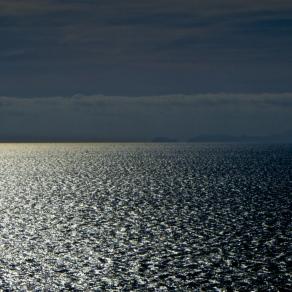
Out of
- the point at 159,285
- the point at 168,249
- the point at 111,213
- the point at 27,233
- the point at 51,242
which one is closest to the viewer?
the point at 159,285

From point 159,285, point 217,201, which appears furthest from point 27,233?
point 217,201

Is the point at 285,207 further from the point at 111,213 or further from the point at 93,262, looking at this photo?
the point at 93,262

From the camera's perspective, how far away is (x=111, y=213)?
109 m

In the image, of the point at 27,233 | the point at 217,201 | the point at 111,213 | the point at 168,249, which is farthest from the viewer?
the point at 217,201

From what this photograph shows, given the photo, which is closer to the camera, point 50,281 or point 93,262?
point 50,281

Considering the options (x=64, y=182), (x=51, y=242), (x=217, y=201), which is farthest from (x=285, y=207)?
(x=64, y=182)

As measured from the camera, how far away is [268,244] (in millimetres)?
74438

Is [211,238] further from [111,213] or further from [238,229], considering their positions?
[111,213]

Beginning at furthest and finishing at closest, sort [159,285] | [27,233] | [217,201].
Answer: [217,201] → [27,233] → [159,285]

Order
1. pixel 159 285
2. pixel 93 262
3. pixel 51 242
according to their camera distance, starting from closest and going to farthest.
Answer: pixel 159 285 → pixel 93 262 → pixel 51 242

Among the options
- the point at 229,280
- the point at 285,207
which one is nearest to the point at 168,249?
the point at 229,280

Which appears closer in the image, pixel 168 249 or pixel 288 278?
pixel 288 278

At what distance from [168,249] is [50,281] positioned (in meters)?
20.6

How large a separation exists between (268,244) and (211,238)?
9134 millimetres
